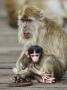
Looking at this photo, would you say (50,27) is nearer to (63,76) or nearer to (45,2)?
(63,76)

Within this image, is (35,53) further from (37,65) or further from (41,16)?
(41,16)

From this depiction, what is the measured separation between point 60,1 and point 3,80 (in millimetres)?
4449

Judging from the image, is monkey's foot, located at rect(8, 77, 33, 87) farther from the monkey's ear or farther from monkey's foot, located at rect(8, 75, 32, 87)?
the monkey's ear

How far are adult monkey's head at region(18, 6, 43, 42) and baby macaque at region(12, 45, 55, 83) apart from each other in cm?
11

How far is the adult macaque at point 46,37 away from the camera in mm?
3210

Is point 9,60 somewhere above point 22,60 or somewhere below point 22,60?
below

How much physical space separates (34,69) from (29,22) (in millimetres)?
322

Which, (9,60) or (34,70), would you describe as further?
(9,60)

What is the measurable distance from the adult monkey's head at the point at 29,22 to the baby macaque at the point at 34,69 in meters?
0.11

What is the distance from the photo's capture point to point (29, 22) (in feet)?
10.6

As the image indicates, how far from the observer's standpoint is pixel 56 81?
3.24 meters

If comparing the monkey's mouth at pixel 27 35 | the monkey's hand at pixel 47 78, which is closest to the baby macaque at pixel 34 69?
the monkey's hand at pixel 47 78

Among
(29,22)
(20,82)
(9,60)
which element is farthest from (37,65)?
(9,60)

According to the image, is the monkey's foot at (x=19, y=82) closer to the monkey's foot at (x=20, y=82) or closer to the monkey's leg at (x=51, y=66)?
the monkey's foot at (x=20, y=82)
